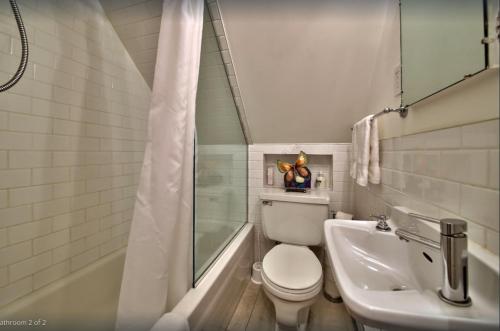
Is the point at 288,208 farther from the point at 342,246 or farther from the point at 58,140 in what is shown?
the point at 58,140

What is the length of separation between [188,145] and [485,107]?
877 millimetres

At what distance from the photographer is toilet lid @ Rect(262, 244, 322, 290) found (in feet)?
3.74

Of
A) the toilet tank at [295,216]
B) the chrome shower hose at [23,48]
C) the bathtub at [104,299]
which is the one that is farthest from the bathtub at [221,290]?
the chrome shower hose at [23,48]

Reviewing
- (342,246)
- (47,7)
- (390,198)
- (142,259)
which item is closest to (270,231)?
(342,246)

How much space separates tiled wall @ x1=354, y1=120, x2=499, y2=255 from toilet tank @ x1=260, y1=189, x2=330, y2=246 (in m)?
0.59

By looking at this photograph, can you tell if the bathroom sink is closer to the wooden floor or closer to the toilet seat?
the toilet seat

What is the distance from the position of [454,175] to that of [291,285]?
918mm

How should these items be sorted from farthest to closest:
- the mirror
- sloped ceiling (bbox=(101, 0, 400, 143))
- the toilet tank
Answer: the toilet tank
sloped ceiling (bbox=(101, 0, 400, 143))
the mirror

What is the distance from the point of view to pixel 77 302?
1123mm

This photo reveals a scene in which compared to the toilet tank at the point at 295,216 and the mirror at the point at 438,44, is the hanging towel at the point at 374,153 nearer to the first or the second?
the mirror at the point at 438,44

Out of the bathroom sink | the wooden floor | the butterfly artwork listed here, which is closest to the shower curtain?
the bathroom sink

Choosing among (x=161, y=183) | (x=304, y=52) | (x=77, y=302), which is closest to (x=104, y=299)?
(x=77, y=302)

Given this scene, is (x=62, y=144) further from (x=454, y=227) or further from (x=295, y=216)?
(x=454, y=227)

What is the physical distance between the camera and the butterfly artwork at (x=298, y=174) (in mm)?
1662
